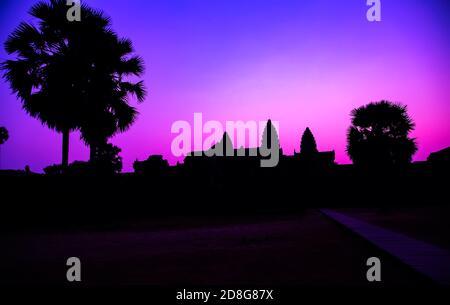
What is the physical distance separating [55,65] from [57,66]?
113 mm

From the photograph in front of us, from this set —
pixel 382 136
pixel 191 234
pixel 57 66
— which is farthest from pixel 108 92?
pixel 382 136

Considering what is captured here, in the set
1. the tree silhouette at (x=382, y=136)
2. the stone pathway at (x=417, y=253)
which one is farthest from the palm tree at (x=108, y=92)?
the tree silhouette at (x=382, y=136)

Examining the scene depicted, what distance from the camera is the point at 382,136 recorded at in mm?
21875

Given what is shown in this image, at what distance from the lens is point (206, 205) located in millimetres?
19047

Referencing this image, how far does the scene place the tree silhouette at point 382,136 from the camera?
21734 millimetres

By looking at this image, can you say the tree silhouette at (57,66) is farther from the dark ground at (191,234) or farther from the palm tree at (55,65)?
the dark ground at (191,234)

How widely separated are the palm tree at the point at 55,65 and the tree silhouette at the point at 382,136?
1771cm

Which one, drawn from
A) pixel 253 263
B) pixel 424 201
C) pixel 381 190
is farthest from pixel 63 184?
pixel 424 201

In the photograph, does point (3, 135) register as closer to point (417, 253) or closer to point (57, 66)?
point (57, 66)

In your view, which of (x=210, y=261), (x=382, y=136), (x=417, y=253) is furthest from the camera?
(x=382, y=136)

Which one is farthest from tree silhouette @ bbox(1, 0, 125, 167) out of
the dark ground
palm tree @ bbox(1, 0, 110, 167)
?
the dark ground
